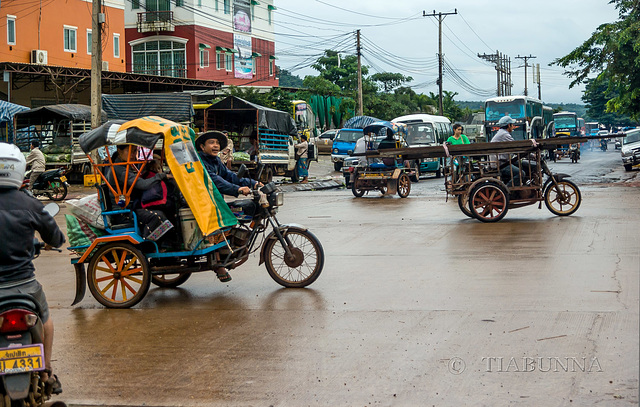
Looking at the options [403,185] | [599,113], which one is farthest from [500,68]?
[403,185]

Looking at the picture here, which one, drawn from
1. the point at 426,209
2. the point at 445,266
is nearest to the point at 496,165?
the point at 426,209

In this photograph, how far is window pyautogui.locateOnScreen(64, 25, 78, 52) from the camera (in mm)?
39103

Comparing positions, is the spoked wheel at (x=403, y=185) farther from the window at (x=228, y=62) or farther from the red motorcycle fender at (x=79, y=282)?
the window at (x=228, y=62)

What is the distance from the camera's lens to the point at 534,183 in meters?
14.4

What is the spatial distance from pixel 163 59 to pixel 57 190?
2902 centimetres

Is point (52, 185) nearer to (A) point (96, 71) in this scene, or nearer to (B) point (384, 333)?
(A) point (96, 71)

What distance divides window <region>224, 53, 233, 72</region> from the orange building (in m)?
11.0

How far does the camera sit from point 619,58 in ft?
86.1

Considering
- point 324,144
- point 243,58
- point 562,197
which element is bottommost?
point 562,197

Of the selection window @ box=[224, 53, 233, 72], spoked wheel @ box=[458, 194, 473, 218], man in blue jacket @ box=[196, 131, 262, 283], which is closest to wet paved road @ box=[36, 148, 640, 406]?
A: man in blue jacket @ box=[196, 131, 262, 283]

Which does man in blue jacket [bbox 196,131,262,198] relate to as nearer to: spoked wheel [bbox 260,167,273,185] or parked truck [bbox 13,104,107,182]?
spoked wheel [bbox 260,167,273,185]

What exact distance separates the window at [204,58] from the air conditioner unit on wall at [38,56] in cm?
1558

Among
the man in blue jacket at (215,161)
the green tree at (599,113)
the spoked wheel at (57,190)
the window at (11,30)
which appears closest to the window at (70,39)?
the window at (11,30)

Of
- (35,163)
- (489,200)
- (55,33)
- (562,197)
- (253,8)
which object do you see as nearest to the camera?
(489,200)
